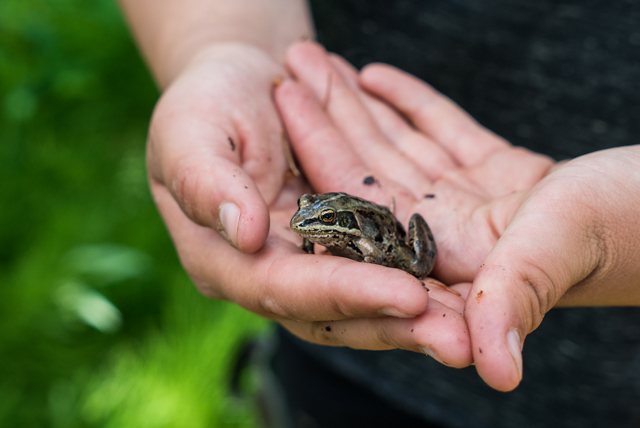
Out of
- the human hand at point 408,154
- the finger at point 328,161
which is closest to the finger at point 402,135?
the human hand at point 408,154

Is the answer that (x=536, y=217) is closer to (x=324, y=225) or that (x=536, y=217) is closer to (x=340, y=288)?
(x=340, y=288)

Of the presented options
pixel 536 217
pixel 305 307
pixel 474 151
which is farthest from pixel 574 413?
pixel 305 307

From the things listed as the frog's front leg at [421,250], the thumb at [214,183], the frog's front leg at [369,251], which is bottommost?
the frog's front leg at [369,251]

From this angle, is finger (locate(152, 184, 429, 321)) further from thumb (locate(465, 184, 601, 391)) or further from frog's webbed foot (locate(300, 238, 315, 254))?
frog's webbed foot (locate(300, 238, 315, 254))

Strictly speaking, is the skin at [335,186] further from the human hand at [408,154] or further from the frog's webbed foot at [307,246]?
the frog's webbed foot at [307,246]

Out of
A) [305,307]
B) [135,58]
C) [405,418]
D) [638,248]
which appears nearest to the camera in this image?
[305,307]

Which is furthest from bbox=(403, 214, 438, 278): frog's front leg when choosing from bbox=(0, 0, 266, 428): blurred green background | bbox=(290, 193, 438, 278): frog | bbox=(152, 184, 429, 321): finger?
bbox=(0, 0, 266, 428): blurred green background
